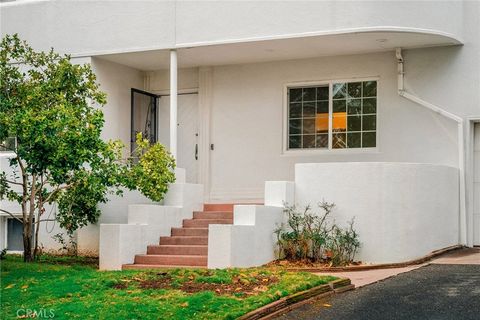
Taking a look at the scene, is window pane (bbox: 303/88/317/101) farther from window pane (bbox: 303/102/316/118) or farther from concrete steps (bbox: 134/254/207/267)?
concrete steps (bbox: 134/254/207/267)

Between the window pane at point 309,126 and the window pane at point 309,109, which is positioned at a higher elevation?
the window pane at point 309,109

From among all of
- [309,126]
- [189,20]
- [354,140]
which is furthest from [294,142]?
[189,20]

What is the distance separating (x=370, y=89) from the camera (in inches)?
720

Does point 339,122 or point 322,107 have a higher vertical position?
point 322,107

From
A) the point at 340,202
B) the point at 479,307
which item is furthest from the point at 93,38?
the point at 479,307

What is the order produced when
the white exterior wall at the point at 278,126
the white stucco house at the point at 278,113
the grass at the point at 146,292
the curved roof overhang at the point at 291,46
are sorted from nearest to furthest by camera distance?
the grass at the point at 146,292, the white stucco house at the point at 278,113, the curved roof overhang at the point at 291,46, the white exterior wall at the point at 278,126

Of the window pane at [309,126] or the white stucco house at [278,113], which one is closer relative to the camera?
the white stucco house at [278,113]

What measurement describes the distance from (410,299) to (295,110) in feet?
27.2

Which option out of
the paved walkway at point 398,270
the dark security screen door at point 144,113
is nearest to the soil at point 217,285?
the paved walkway at point 398,270

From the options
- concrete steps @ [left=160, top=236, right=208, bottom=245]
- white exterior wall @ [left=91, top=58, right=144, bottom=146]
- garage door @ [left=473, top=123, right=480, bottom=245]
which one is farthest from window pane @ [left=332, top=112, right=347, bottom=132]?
white exterior wall @ [left=91, top=58, right=144, bottom=146]

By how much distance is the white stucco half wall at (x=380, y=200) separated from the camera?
15609 millimetres

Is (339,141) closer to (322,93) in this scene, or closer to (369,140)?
(369,140)

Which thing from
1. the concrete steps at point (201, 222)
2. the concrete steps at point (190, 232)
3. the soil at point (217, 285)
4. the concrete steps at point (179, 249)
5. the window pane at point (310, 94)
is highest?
the window pane at point (310, 94)

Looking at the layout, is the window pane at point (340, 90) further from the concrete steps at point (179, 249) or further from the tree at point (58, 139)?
the concrete steps at point (179, 249)
